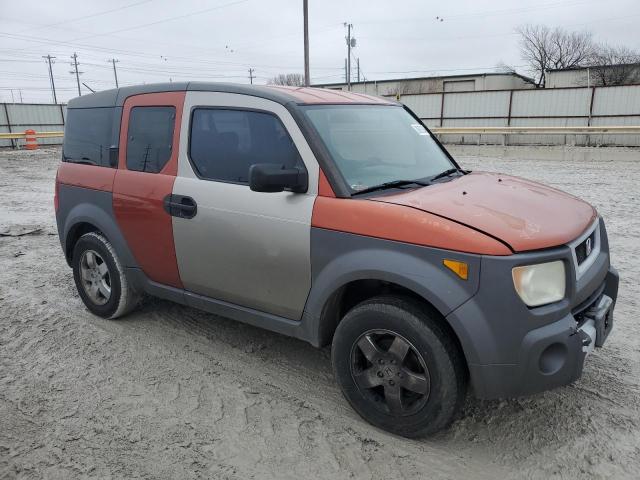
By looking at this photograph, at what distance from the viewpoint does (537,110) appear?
24984 mm

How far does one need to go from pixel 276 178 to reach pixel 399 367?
49.3 inches

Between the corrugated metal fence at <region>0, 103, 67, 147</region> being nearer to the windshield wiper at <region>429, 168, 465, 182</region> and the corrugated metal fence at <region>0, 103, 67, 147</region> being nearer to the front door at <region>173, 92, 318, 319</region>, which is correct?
the front door at <region>173, 92, 318, 319</region>

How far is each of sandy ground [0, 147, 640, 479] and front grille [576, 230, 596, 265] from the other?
0.96m

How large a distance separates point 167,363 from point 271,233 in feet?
4.58

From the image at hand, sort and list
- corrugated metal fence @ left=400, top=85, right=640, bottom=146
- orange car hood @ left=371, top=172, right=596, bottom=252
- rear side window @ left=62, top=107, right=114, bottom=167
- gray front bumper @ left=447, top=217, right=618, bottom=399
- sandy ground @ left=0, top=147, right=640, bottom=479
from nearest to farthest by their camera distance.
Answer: gray front bumper @ left=447, top=217, right=618, bottom=399 < orange car hood @ left=371, top=172, right=596, bottom=252 < sandy ground @ left=0, top=147, right=640, bottom=479 < rear side window @ left=62, top=107, right=114, bottom=167 < corrugated metal fence @ left=400, top=85, right=640, bottom=146

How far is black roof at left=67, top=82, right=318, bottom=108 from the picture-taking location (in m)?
3.29

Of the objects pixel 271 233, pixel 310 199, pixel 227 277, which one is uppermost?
pixel 310 199

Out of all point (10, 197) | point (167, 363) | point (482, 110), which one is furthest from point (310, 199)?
point (482, 110)

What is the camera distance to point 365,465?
8.72 feet

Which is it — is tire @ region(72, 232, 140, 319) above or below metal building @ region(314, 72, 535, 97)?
below

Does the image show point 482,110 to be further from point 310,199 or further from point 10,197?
point 310,199

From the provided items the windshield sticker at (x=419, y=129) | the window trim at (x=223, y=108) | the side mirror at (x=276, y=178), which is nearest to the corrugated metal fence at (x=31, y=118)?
the window trim at (x=223, y=108)

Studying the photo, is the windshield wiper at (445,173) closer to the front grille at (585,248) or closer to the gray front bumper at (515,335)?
the front grille at (585,248)

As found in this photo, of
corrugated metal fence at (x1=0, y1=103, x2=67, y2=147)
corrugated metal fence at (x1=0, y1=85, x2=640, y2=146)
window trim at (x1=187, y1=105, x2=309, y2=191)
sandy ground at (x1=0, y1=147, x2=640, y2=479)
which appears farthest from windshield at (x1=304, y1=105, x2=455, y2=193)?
corrugated metal fence at (x1=0, y1=103, x2=67, y2=147)
